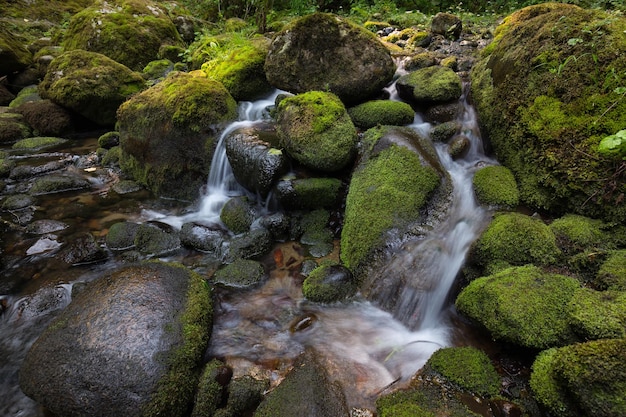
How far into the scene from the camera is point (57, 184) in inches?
277

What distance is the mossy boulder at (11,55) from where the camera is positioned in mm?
11664

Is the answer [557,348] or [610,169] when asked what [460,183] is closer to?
[610,169]

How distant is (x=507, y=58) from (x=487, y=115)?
0.85 meters

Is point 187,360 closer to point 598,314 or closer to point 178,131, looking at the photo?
point 598,314

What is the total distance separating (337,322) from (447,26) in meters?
9.33

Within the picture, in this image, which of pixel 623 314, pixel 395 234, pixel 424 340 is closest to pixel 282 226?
pixel 395 234

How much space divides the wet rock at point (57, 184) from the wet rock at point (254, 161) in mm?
3552

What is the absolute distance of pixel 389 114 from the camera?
5.94 m

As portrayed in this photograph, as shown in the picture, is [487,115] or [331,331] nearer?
[331,331]

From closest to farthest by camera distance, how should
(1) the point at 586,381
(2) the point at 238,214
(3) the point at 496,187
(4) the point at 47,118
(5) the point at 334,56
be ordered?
(1) the point at 586,381
(3) the point at 496,187
(2) the point at 238,214
(5) the point at 334,56
(4) the point at 47,118

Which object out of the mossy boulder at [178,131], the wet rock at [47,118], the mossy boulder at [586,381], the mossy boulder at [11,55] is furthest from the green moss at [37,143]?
the mossy boulder at [586,381]

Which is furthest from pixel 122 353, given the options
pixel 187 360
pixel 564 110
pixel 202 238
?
pixel 564 110

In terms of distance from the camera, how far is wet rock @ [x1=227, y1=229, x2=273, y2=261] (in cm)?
502

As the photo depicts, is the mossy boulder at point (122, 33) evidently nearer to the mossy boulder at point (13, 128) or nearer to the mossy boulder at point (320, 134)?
the mossy boulder at point (13, 128)
